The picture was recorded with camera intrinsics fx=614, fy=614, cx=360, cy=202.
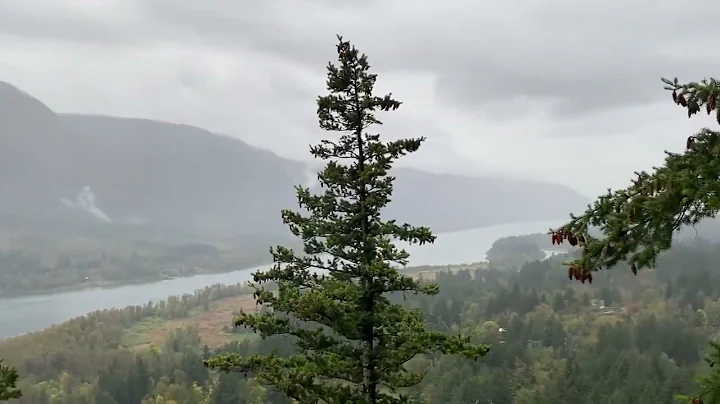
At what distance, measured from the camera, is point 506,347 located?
7506 centimetres

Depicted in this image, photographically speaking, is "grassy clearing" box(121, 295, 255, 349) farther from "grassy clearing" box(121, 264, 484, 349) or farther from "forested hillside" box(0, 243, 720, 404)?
"forested hillside" box(0, 243, 720, 404)

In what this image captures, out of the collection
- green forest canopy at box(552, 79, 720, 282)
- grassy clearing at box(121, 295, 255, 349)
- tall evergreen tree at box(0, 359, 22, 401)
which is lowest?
grassy clearing at box(121, 295, 255, 349)

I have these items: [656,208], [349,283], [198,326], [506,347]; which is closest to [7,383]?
[349,283]

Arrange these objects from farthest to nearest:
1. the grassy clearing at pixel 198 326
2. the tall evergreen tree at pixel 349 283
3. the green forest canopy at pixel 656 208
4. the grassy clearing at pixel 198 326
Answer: the grassy clearing at pixel 198 326 → the grassy clearing at pixel 198 326 → the tall evergreen tree at pixel 349 283 → the green forest canopy at pixel 656 208

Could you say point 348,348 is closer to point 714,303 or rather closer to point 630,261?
point 630,261

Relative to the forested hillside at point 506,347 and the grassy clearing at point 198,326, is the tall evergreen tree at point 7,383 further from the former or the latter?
the grassy clearing at point 198,326

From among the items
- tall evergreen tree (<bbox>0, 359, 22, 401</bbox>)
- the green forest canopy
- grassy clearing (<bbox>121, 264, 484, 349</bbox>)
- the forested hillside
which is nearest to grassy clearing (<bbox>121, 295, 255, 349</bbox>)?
grassy clearing (<bbox>121, 264, 484, 349</bbox>)

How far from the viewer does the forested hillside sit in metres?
57.2

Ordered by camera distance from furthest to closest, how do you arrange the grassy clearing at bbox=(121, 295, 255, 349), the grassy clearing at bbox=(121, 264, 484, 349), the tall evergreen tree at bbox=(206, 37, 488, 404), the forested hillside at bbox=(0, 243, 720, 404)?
1. the grassy clearing at bbox=(121, 295, 255, 349)
2. the grassy clearing at bbox=(121, 264, 484, 349)
3. the forested hillside at bbox=(0, 243, 720, 404)
4. the tall evergreen tree at bbox=(206, 37, 488, 404)

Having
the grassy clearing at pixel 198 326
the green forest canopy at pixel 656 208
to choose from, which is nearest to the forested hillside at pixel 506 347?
the grassy clearing at pixel 198 326

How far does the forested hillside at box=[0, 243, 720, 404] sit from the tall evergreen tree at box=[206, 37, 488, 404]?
34.6 feet

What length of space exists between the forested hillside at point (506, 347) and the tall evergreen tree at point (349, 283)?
10545 mm

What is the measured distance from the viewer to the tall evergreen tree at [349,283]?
38.9 ft

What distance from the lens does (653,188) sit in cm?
689
